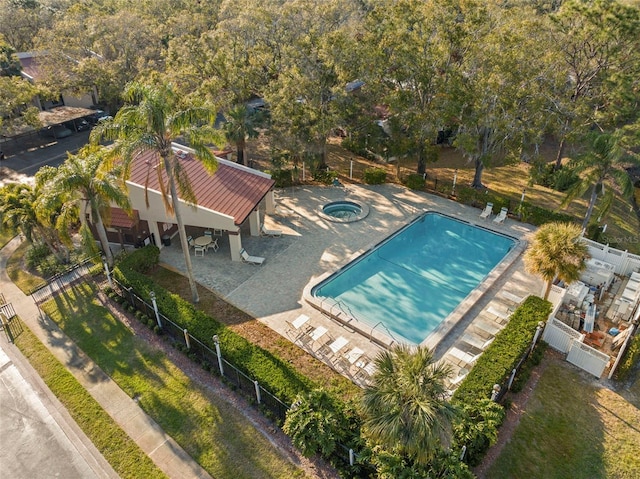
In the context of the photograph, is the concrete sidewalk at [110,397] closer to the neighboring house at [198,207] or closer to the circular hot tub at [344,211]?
the neighboring house at [198,207]

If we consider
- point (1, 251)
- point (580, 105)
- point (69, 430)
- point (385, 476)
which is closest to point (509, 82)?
point (580, 105)


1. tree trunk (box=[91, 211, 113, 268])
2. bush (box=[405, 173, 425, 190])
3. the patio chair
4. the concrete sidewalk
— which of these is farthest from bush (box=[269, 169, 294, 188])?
the concrete sidewalk

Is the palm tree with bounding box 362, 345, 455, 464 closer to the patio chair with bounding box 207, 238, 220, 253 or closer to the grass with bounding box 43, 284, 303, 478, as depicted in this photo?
the grass with bounding box 43, 284, 303, 478

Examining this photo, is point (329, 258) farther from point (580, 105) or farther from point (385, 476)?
point (580, 105)

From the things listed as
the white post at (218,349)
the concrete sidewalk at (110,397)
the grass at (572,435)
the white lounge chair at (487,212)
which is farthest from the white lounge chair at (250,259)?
the white lounge chair at (487,212)

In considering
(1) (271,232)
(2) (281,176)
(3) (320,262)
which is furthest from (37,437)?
(2) (281,176)
